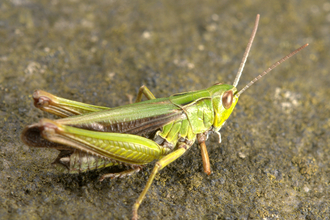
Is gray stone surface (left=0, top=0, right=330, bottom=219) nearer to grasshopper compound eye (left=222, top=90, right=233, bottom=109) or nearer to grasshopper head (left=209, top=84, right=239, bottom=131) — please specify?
grasshopper head (left=209, top=84, right=239, bottom=131)

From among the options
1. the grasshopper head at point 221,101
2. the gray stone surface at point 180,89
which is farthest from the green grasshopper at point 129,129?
the gray stone surface at point 180,89

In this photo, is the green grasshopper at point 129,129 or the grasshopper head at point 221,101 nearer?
the green grasshopper at point 129,129

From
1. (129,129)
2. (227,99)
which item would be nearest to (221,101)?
(227,99)

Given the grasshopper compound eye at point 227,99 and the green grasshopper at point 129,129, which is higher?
the grasshopper compound eye at point 227,99

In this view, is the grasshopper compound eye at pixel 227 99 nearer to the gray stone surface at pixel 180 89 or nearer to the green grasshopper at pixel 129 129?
the green grasshopper at pixel 129 129

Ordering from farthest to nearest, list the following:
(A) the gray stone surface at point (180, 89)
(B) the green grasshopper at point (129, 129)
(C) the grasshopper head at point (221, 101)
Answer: (C) the grasshopper head at point (221, 101), (A) the gray stone surface at point (180, 89), (B) the green grasshopper at point (129, 129)

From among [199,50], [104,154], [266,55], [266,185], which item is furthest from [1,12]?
[266,185]

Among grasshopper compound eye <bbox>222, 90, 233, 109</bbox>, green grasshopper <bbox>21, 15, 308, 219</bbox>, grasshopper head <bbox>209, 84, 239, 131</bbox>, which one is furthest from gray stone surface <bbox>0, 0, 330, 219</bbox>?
grasshopper compound eye <bbox>222, 90, 233, 109</bbox>

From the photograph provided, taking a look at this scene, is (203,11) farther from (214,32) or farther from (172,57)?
(172,57)
